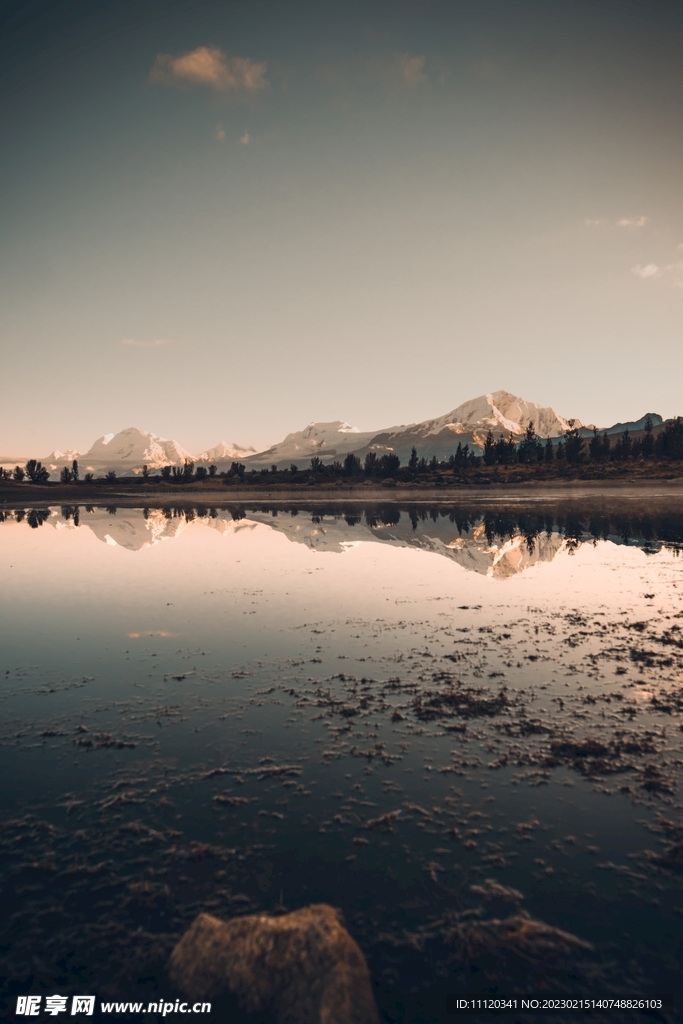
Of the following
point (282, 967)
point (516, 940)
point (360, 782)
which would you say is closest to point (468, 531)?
point (360, 782)

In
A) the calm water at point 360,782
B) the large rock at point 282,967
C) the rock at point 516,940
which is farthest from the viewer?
the calm water at point 360,782

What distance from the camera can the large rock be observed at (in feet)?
24.8

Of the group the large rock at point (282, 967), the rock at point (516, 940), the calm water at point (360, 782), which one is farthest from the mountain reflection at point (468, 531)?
the large rock at point (282, 967)

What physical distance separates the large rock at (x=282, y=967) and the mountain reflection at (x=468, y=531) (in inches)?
1347

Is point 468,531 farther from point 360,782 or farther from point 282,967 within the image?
point 282,967

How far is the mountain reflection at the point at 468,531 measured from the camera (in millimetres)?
51719

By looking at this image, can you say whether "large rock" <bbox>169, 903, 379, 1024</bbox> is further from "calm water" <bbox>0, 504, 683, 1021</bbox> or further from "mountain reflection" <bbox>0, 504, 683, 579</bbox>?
"mountain reflection" <bbox>0, 504, 683, 579</bbox>

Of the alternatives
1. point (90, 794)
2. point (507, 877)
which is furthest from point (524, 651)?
point (90, 794)

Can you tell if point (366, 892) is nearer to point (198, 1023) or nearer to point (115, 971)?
point (198, 1023)

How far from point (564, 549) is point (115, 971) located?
5027 cm

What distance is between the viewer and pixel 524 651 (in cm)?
2395

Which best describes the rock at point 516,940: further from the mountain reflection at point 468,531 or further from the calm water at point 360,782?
the mountain reflection at point 468,531

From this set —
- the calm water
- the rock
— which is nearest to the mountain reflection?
the calm water

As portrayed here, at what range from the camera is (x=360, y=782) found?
13.9m
